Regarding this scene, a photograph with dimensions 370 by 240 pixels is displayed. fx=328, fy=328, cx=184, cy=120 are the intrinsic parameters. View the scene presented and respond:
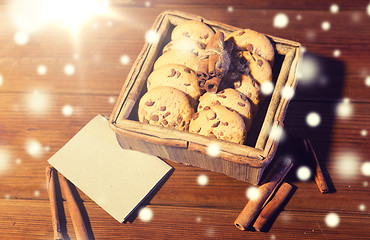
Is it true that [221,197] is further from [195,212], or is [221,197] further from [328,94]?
[328,94]

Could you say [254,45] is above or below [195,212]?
above

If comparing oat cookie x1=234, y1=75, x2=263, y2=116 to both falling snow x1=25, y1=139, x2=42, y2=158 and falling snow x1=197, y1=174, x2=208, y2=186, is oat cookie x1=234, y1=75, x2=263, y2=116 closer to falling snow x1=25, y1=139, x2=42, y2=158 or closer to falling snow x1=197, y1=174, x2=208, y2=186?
falling snow x1=197, y1=174, x2=208, y2=186

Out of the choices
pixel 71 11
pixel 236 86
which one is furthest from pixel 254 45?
pixel 71 11

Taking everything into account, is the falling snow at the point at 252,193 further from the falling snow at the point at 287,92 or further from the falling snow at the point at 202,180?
the falling snow at the point at 287,92

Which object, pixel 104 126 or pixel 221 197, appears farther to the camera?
pixel 104 126

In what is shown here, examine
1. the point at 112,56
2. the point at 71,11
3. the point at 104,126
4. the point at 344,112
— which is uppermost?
the point at 71,11

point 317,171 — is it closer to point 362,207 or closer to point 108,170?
point 362,207
